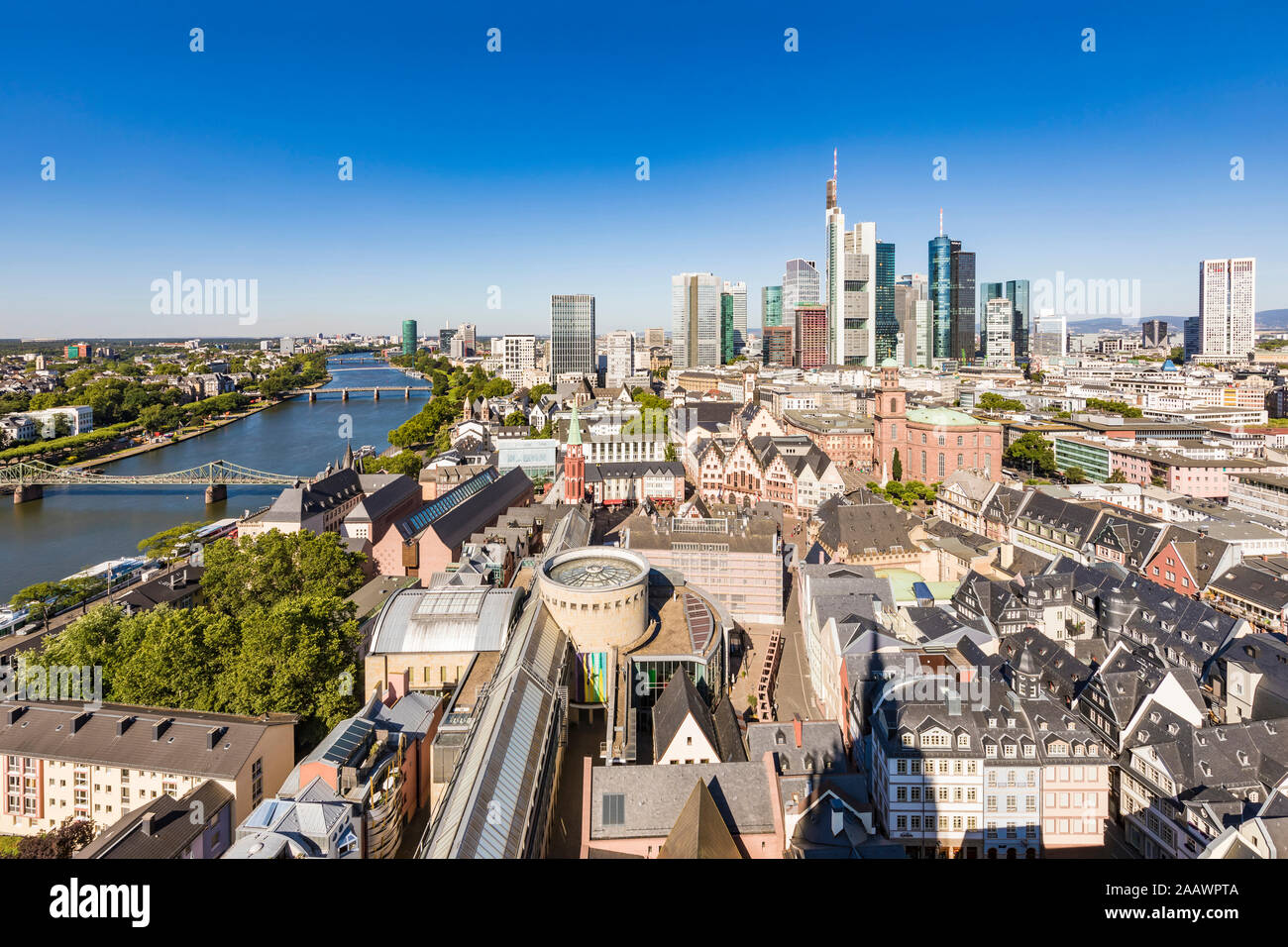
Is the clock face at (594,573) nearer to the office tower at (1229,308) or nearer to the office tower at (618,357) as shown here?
the office tower at (618,357)

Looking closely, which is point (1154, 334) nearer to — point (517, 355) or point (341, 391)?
point (517, 355)

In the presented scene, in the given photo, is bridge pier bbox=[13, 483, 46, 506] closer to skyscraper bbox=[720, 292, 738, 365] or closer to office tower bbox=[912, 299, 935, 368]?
skyscraper bbox=[720, 292, 738, 365]

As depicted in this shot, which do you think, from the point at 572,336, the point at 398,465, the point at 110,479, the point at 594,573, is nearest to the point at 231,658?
the point at 594,573

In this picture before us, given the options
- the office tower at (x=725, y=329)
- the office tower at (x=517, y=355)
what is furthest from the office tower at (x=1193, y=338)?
the office tower at (x=517, y=355)

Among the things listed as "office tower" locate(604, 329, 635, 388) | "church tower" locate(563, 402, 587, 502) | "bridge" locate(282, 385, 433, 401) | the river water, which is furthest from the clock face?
"office tower" locate(604, 329, 635, 388)

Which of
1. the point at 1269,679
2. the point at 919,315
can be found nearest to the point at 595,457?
the point at 1269,679
